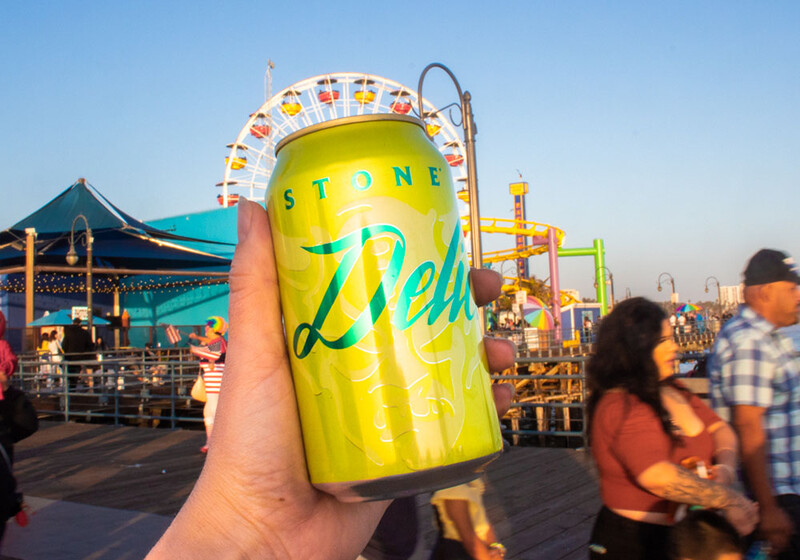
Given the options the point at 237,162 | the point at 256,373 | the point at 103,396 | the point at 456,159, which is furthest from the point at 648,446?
the point at 237,162

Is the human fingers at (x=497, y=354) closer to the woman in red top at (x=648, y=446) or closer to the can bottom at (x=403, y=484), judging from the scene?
the can bottom at (x=403, y=484)

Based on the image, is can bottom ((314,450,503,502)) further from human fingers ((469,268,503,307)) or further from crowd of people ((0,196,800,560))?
human fingers ((469,268,503,307))

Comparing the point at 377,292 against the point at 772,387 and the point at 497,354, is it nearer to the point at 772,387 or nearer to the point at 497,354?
the point at 497,354

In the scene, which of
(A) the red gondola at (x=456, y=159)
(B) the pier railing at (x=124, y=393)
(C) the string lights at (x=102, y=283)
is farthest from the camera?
(A) the red gondola at (x=456, y=159)

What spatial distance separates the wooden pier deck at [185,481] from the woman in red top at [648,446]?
1.50 meters

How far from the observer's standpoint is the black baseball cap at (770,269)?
2861 millimetres

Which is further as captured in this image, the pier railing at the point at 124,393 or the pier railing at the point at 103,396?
the pier railing at the point at 103,396

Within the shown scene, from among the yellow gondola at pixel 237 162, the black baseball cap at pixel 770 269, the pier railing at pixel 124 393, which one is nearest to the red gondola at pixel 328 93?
the yellow gondola at pixel 237 162

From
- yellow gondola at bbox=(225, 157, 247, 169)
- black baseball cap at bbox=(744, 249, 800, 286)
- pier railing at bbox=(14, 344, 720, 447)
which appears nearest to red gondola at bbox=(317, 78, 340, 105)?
yellow gondola at bbox=(225, 157, 247, 169)

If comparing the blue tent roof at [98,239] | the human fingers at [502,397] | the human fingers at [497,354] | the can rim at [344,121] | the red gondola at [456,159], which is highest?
the red gondola at [456,159]

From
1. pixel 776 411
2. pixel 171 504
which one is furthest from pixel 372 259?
pixel 171 504

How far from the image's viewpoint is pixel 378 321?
141 cm

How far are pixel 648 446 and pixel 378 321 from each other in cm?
128

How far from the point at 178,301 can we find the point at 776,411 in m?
27.7
